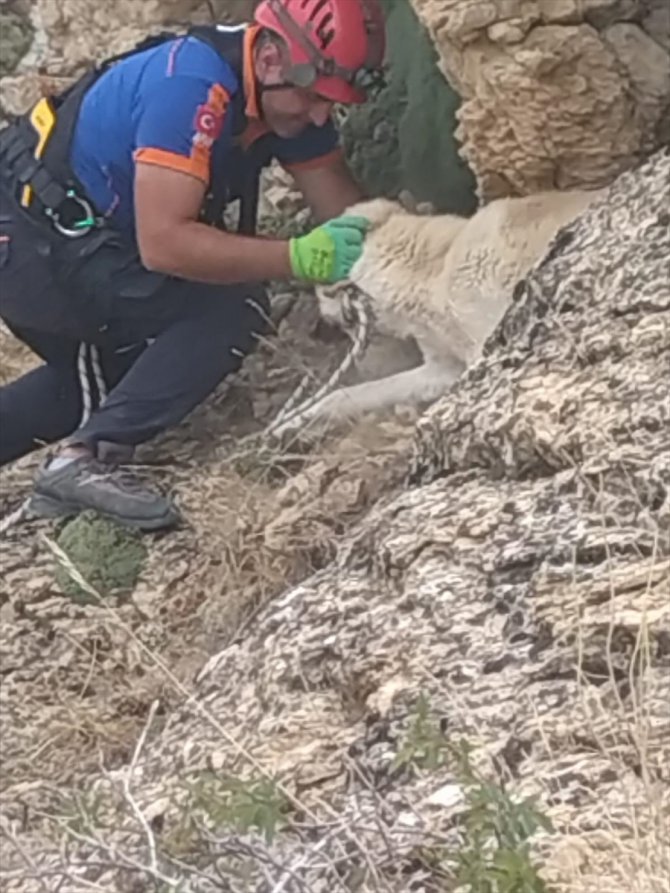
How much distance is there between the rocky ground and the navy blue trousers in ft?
0.68

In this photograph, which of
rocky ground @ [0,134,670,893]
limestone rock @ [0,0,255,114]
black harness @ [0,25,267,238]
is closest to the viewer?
rocky ground @ [0,134,670,893]

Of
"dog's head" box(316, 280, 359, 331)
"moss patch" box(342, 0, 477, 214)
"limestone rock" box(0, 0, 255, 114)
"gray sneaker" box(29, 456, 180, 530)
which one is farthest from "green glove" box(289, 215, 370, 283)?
"limestone rock" box(0, 0, 255, 114)

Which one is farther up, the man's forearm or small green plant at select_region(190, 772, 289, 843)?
the man's forearm

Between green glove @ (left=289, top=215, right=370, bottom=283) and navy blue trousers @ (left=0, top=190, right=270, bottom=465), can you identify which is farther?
navy blue trousers @ (left=0, top=190, right=270, bottom=465)

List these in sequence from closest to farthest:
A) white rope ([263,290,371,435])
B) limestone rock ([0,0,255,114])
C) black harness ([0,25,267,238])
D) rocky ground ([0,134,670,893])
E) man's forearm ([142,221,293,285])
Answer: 1. rocky ground ([0,134,670,893])
2. man's forearm ([142,221,293,285])
3. black harness ([0,25,267,238])
4. white rope ([263,290,371,435])
5. limestone rock ([0,0,255,114])

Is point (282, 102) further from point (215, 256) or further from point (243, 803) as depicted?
point (243, 803)

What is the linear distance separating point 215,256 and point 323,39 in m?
0.51

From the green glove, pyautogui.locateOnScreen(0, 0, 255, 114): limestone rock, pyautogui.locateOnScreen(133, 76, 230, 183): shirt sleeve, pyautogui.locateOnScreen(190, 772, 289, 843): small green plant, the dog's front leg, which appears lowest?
the dog's front leg

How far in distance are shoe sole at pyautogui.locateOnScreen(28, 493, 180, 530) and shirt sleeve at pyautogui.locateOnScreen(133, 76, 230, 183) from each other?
78 cm

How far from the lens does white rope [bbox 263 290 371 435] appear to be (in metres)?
4.02

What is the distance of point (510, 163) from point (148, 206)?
776mm

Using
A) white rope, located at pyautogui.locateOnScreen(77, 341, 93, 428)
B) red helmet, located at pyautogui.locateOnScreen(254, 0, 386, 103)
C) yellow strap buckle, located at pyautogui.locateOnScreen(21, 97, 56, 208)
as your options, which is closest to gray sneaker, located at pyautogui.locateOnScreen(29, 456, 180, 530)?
white rope, located at pyautogui.locateOnScreen(77, 341, 93, 428)

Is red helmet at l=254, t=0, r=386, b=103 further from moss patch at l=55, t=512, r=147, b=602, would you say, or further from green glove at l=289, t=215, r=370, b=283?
moss patch at l=55, t=512, r=147, b=602

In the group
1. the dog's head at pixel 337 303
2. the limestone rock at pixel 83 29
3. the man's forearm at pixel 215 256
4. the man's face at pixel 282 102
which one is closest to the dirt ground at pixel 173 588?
the dog's head at pixel 337 303
